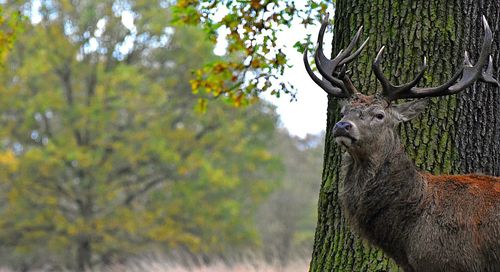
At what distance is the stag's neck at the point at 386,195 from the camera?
16.5 feet

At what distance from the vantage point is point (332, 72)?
17.8 feet

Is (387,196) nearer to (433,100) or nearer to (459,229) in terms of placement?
(459,229)

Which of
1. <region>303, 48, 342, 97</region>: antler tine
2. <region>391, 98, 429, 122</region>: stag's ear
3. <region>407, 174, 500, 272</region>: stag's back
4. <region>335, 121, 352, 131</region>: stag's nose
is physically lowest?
<region>407, 174, 500, 272</region>: stag's back

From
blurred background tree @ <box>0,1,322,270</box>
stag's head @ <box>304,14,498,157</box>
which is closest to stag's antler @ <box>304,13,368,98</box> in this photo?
stag's head @ <box>304,14,498,157</box>

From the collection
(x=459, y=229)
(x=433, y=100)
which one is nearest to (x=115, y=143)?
(x=433, y=100)

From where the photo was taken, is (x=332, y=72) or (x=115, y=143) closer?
(x=332, y=72)

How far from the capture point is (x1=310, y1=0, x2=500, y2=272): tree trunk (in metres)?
5.77

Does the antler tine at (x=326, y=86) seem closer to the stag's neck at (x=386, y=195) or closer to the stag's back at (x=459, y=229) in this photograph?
the stag's neck at (x=386, y=195)

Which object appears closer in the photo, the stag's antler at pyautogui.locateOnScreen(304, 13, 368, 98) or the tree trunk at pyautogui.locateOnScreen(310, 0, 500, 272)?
the stag's antler at pyautogui.locateOnScreen(304, 13, 368, 98)

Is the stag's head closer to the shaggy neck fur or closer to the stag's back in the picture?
the shaggy neck fur

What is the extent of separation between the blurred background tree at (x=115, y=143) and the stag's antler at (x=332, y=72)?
14523 mm

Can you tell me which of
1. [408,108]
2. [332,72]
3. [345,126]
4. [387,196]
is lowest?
[387,196]

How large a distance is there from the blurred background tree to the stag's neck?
1495cm

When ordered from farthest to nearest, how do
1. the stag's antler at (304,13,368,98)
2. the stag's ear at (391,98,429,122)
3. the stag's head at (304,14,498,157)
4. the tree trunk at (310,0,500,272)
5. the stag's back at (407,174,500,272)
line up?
1. the tree trunk at (310,0,500,272)
2. the stag's antler at (304,13,368,98)
3. the stag's ear at (391,98,429,122)
4. the stag's head at (304,14,498,157)
5. the stag's back at (407,174,500,272)
